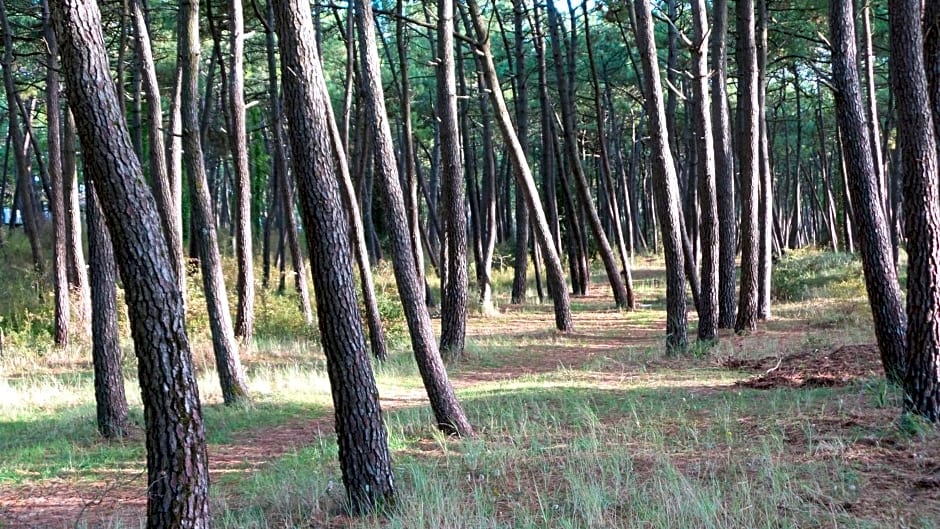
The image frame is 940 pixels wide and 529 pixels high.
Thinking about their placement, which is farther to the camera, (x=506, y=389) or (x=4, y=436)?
(x=506, y=389)

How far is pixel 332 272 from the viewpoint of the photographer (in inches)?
224

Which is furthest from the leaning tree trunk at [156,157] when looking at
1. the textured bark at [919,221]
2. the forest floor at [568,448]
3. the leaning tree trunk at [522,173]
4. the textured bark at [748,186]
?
the textured bark at [748,186]

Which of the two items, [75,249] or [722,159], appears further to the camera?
[75,249]

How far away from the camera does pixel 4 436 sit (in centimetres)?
918

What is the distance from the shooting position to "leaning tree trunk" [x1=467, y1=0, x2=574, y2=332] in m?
13.9

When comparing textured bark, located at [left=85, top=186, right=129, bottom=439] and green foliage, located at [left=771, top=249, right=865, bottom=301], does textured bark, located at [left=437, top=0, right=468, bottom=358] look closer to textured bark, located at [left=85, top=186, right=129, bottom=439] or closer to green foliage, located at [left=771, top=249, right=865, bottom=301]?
textured bark, located at [left=85, top=186, right=129, bottom=439]

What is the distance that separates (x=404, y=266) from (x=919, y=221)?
465 cm

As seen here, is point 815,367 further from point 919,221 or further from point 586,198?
point 586,198

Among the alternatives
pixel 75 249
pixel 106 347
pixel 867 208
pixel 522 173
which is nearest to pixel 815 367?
pixel 867 208

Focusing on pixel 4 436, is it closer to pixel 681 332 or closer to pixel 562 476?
pixel 562 476

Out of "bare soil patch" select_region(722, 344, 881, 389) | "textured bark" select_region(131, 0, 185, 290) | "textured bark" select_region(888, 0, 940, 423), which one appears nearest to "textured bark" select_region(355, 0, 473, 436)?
"textured bark" select_region(131, 0, 185, 290)

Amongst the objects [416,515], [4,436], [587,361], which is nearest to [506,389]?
[587,361]

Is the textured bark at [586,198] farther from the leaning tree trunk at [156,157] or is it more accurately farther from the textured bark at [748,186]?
the leaning tree trunk at [156,157]

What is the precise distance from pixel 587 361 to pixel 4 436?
790 cm
